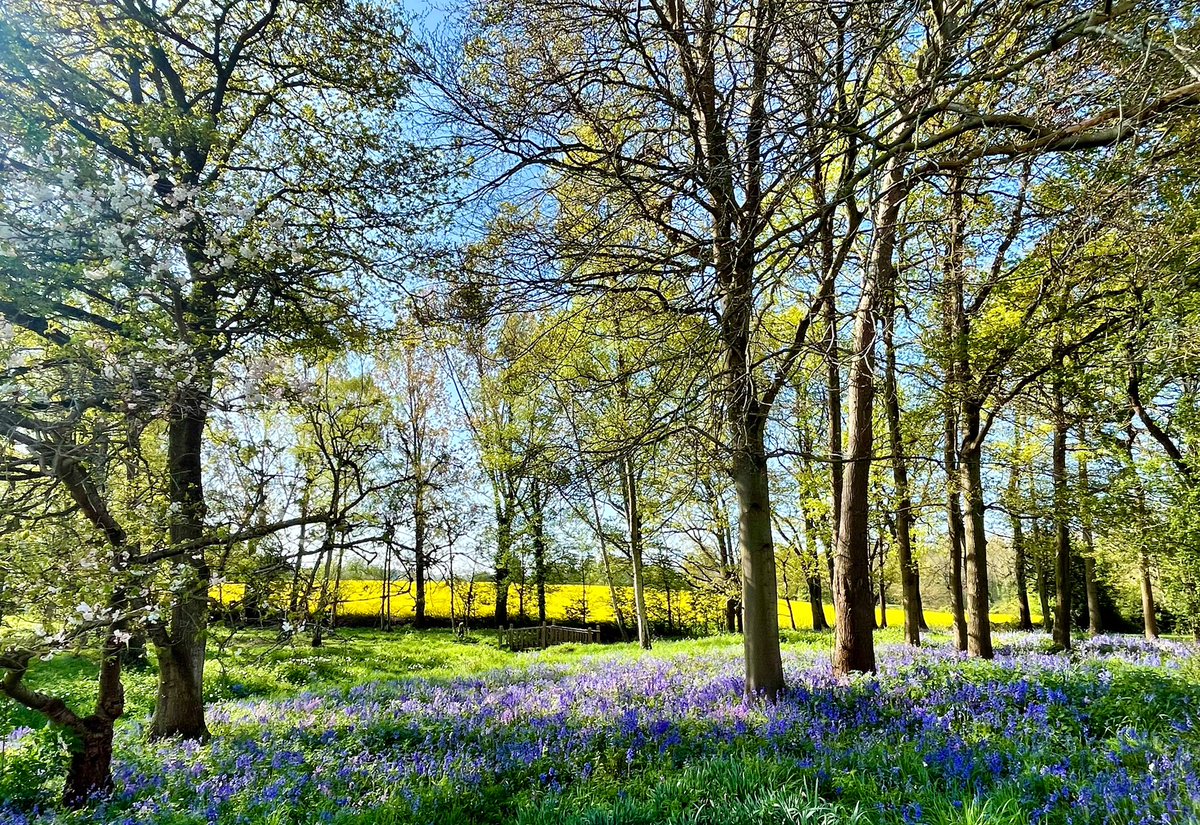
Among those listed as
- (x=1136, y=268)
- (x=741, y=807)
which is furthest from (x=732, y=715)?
(x=1136, y=268)

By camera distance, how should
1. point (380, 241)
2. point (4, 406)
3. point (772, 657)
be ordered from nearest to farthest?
1. point (4, 406)
2. point (772, 657)
3. point (380, 241)

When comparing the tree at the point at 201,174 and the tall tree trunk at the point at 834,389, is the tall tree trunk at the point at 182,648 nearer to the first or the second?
the tree at the point at 201,174

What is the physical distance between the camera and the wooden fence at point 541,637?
20.2m

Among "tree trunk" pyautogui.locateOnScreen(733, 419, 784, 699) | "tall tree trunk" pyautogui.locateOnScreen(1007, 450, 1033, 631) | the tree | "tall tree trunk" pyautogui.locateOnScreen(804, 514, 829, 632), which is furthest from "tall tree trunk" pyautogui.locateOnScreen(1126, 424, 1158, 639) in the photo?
the tree

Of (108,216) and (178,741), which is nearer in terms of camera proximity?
(108,216)

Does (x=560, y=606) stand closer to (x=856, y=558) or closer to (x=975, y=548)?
(x=975, y=548)

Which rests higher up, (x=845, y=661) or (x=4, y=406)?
(x=4, y=406)

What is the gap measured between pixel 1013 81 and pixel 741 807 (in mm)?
4958

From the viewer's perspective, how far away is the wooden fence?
795 inches

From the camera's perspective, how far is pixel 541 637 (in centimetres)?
2061

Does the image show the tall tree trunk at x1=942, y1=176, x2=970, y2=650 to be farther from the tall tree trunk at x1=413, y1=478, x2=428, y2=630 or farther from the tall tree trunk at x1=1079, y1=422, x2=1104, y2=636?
the tall tree trunk at x1=413, y1=478, x2=428, y2=630

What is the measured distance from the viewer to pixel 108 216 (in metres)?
3.20

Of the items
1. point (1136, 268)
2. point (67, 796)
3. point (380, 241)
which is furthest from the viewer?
point (380, 241)

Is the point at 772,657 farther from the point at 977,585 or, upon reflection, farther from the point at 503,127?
the point at 503,127
